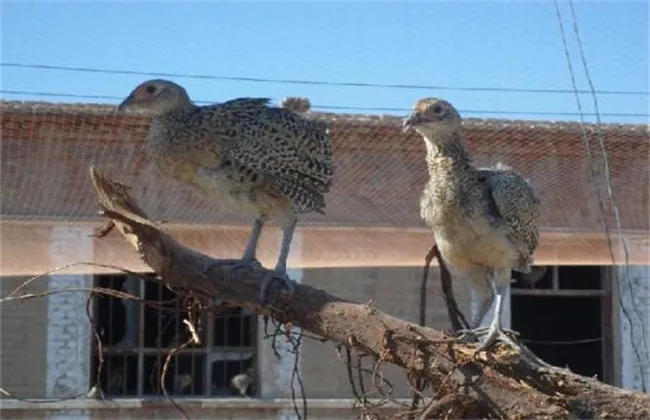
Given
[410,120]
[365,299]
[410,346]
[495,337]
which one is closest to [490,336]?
[495,337]

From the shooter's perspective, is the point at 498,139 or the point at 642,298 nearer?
the point at 498,139

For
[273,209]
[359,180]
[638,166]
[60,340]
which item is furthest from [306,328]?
[60,340]

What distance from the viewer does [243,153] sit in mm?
5281

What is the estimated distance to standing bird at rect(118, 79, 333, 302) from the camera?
5281 mm

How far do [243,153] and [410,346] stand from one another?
1.13 metres

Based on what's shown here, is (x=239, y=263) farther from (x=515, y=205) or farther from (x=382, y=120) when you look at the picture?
(x=382, y=120)

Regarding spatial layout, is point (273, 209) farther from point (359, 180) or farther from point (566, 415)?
point (359, 180)

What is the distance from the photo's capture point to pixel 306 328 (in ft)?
15.7

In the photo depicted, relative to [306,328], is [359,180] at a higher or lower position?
higher

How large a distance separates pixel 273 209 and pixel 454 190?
688 mm

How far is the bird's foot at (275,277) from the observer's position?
4828 millimetres

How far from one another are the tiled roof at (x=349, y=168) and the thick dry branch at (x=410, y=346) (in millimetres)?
2557

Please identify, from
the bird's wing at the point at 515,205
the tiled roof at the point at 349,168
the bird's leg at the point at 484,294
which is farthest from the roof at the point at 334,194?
the bird's wing at the point at 515,205

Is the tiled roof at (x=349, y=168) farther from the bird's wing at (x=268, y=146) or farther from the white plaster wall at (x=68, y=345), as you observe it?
the white plaster wall at (x=68, y=345)
